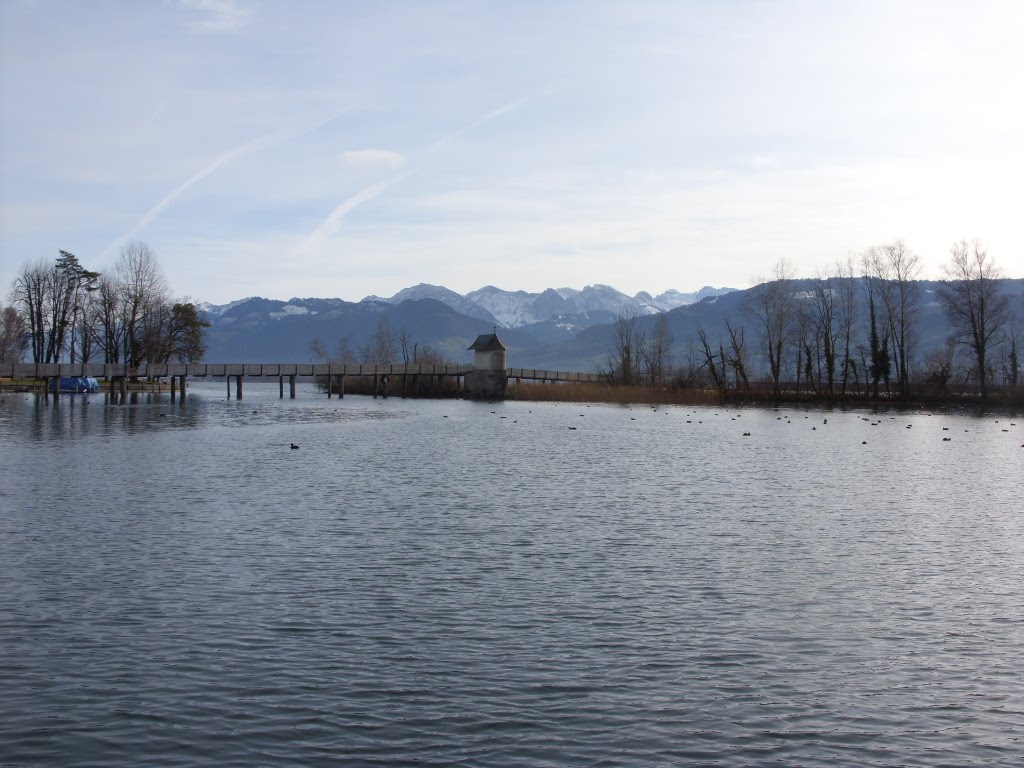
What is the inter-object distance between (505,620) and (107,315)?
108089 mm

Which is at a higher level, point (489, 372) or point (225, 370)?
point (225, 370)

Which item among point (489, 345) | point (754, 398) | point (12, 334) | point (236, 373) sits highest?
point (12, 334)

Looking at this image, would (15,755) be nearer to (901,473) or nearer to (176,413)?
(901,473)

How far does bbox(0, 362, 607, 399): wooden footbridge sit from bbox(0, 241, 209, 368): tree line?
12.9ft

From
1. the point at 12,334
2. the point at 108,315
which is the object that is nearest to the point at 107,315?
the point at 108,315

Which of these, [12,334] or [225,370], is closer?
[225,370]

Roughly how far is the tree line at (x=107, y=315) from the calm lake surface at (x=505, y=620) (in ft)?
281

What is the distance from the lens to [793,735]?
33.5ft

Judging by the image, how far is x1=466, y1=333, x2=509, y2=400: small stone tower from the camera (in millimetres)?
116250

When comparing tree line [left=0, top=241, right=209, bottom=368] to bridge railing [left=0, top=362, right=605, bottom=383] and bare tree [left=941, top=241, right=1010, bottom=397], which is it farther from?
bare tree [left=941, top=241, right=1010, bottom=397]

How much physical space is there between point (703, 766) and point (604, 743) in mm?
1053

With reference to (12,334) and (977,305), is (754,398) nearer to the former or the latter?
(977,305)

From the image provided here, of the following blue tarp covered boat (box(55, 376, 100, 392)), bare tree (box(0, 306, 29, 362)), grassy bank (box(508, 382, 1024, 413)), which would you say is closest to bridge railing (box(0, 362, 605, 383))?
blue tarp covered boat (box(55, 376, 100, 392))

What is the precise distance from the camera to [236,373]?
10788cm
